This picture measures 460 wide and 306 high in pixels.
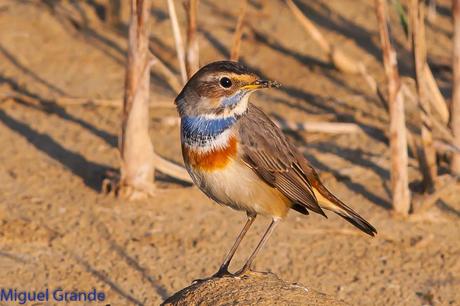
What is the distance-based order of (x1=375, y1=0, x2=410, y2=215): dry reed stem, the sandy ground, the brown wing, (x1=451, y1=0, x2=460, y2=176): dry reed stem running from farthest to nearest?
(x1=451, y1=0, x2=460, y2=176): dry reed stem
(x1=375, y1=0, x2=410, y2=215): dry reed stem
the sandy ground
the brown wing

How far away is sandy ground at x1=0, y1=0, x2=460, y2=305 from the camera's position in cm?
825

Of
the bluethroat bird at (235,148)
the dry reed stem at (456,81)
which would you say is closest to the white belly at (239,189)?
the bluethroat bird at (235,148)

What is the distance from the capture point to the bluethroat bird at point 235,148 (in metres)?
6.54

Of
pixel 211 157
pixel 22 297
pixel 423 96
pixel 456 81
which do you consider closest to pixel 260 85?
A: pixel 211 157

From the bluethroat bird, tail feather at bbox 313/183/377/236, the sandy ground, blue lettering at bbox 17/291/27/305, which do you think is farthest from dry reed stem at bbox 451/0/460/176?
blue lettering at bbox 17/291/27/305

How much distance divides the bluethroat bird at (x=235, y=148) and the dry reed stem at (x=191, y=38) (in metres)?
1.53

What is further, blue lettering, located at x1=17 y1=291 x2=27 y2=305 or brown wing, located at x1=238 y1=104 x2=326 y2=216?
blue lettering, located at x1=17 y1=291 x2=27 y2=305

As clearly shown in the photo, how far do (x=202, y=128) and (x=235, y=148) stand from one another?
0.80 feet

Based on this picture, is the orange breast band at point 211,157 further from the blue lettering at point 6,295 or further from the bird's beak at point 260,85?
the blue lettering at point 6,295

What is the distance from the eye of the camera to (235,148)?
6648 millimetres

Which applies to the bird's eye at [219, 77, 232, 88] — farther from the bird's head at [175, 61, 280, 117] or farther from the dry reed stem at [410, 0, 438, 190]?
the dry reed stem at [410, 0, 438, 190]

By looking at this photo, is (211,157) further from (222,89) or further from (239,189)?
(222,89)

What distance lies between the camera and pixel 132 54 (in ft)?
28.9

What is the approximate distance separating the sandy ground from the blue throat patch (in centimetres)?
172
